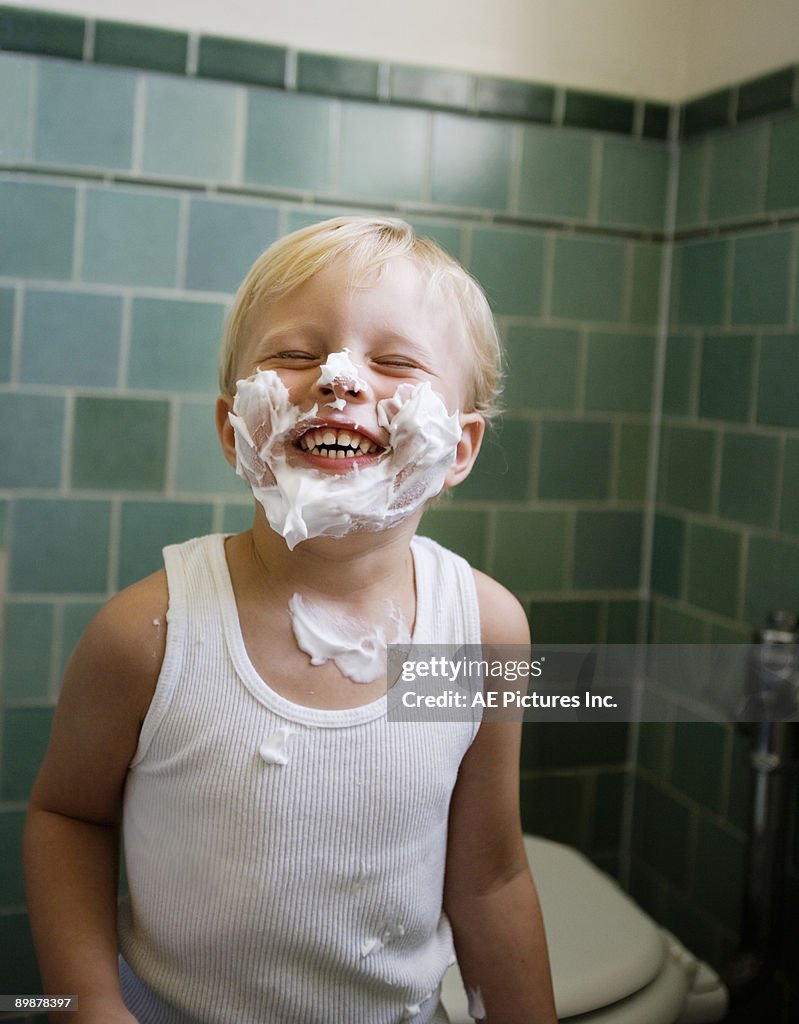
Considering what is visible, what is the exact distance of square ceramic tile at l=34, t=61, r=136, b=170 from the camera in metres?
1.20

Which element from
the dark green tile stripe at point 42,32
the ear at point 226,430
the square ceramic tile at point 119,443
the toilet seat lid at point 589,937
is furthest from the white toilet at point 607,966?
the dark green tile stripe at point 42,32

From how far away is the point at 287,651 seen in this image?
0.81m

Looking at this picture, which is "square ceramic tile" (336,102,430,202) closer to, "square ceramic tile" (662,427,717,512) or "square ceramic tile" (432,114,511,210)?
"square ceramic tile" (432,114,511,210)

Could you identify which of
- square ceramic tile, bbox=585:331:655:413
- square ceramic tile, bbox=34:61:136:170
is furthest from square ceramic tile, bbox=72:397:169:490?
square ceramic tile, bbox=585:331:655:413

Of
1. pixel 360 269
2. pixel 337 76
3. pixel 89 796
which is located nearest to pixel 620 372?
pixel 337 76

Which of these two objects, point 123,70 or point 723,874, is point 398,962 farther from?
point 123,70

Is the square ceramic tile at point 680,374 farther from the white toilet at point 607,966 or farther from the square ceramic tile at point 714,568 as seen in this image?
the white toilet at point 607,966

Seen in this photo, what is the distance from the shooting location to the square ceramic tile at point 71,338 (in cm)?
123

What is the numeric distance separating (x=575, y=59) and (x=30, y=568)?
103 centimetres

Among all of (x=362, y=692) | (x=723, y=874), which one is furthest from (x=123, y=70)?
(x=723, y=874)

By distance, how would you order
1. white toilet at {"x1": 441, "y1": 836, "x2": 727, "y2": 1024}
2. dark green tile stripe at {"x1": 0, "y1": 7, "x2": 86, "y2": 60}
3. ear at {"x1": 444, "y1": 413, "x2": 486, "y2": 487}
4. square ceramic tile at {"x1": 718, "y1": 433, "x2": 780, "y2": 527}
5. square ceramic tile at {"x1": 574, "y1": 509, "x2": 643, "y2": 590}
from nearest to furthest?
ear at {"x1": 444, "y1": 413, "x2": 486, "y2": 487} → white toilet at {"x1": 441, "y1": 836, "x2": 727, "y2": 1024} → dark green tile stripe at {"x1": 0, "y1": 7, "x2": 86, "y2": 60} → square ceramic tile at {"x1": 718, "y1": 433, "x2": 780, "y2": 527} → square ceramic tile at {"x1": 574, "y1": 509, "x2": 643, "y2": 590}

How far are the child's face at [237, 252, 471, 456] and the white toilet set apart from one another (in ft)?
2.08

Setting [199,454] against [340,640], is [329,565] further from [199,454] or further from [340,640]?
[199,454]

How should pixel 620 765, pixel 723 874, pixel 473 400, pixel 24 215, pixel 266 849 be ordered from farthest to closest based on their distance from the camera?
pixel 620 765 < pixel 723 874 < pixel 24 215 < pixel 473 400 < pixel 266 849
